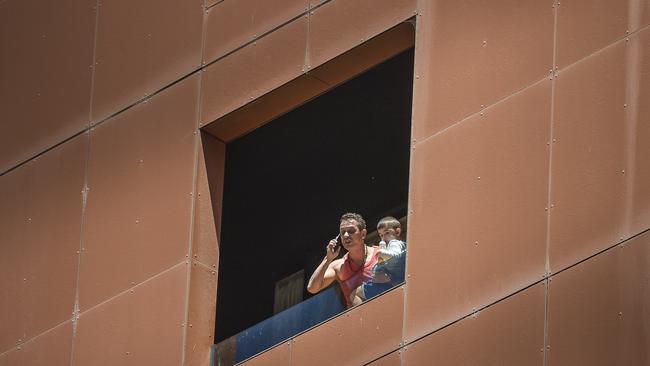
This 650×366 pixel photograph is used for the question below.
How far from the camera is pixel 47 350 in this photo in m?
22.5

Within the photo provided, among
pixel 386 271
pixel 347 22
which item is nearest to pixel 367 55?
pixel 347 22

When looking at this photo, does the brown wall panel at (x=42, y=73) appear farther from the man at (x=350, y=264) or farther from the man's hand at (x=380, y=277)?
the man's hand at (x=380, y=277)

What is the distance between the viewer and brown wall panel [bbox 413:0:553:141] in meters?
19.2

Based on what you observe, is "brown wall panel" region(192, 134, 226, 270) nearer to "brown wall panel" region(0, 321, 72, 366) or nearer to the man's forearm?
the man's forearm

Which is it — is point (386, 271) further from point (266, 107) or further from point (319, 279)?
point (266, 107)

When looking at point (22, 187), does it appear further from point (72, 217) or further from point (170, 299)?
point (170, 299)

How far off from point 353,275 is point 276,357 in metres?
1.18

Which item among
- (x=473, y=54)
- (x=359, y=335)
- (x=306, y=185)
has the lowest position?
(x=359, y=335)

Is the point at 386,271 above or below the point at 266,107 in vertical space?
below

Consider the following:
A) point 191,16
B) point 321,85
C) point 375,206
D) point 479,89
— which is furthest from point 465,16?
point 375,206

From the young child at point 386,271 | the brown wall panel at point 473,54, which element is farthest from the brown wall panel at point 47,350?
the brown wall panel at point 473,54

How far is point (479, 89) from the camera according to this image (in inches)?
769

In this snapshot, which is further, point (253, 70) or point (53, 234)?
point (53, 234)

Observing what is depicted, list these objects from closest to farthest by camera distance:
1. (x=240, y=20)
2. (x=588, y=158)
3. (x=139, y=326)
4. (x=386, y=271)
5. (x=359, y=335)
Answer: (x=588, y=158) → (x=359, y=335) → (x=386, y=271) → (x=139, y=326) → (x=240, y=20)
